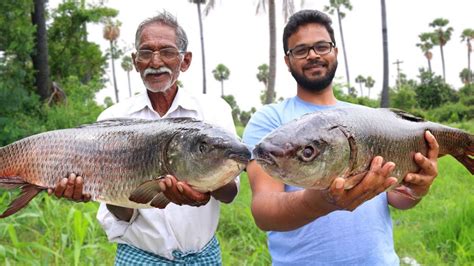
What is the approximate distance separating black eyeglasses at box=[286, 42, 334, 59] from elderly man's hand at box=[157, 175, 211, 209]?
900 mm

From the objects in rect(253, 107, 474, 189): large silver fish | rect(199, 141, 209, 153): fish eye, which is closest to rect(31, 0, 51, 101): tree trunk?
rect(199, 141, 209, 153): fish eye

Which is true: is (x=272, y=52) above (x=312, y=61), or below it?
below

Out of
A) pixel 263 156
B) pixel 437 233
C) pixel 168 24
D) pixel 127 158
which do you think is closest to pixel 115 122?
pixel 127 158

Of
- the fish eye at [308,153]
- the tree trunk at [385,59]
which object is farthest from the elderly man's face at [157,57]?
the tree trunk at [385,59]

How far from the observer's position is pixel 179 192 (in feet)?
7.63

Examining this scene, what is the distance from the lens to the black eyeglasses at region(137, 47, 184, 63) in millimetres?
2855

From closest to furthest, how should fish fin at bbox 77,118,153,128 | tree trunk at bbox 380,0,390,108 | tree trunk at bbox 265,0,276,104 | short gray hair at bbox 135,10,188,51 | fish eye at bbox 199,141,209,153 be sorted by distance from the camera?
fish eye at bbox 199,141,209,153
fish fin at bbox 77,118,153,128
short gray hair at bbox 135,10,188,51
tree trunk at bbox 265,0,276,104
tree trunk at bbox 380,0,390,108

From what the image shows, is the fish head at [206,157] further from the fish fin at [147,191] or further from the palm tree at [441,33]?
the palm tree at [441,33]

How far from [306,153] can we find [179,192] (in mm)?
669

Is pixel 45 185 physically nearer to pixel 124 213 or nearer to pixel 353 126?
pixel 124 213

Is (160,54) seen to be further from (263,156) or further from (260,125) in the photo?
(263,156)

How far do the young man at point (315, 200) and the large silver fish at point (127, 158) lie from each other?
0.32 m

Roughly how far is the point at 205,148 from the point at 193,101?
727 millimetres

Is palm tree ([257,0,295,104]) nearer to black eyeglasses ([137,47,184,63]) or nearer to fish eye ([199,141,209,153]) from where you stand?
black eyeglasses ([137,47,184,63])
